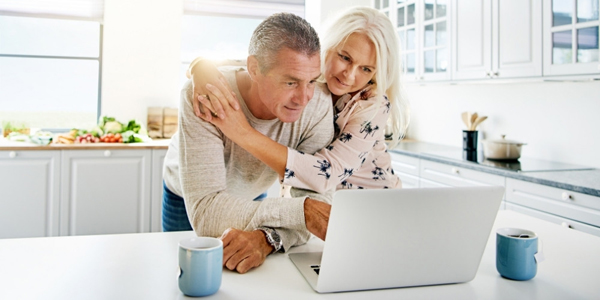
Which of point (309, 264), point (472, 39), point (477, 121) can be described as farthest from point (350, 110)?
point (477, 121)

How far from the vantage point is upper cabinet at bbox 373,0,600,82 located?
2529mm

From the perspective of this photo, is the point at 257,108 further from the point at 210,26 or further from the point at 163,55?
the point at 210,26

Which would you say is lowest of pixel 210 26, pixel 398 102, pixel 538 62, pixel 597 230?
pixel 597 230

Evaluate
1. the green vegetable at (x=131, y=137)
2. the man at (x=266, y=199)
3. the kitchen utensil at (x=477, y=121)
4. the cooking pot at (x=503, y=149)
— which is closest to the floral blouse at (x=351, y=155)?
the man at (x=266, y=199)

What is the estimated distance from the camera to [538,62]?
274 centimetres

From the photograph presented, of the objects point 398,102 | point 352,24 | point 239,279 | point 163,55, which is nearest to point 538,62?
point 398,102

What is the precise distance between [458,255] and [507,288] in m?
0.12

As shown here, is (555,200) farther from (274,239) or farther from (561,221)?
Result: (274,239)

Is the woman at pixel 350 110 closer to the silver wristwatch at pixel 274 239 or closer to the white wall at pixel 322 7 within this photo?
the silver wristwatch at pixel 274 239

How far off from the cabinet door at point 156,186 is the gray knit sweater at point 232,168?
2.26m

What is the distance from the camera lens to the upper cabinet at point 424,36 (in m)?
3.51

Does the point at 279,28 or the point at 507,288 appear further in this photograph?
the point at 279,28

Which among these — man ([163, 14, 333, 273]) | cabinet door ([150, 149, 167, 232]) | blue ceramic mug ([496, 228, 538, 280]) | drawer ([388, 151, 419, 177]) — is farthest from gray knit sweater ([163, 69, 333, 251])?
cabinet door ([150, 149, 167, 232])

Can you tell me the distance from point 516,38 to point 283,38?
211 cm
